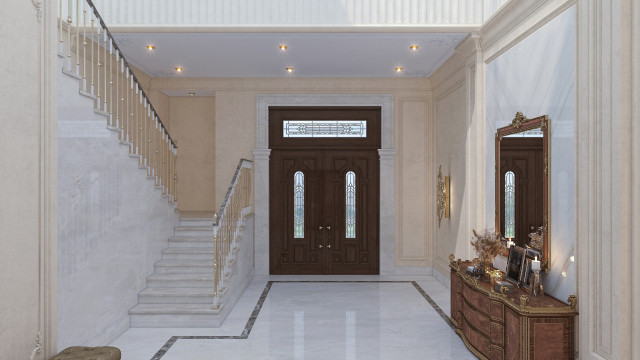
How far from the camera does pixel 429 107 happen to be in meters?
8.02

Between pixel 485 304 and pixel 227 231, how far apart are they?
10.9 ft

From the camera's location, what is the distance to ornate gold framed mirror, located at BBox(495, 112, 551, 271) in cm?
400

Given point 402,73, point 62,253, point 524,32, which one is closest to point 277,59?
point 402,73

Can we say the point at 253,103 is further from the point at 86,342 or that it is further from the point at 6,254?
the point at 6,254

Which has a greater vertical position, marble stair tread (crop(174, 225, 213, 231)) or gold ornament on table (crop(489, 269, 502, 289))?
marble stair tread (crop(174, 225, 213, 231))

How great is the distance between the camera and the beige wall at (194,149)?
28.1ft

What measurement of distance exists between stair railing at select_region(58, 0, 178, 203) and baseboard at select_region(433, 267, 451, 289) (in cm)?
432

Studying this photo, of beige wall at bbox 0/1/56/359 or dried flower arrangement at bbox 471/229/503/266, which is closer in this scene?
beige wall at bbox 0/1/56/359

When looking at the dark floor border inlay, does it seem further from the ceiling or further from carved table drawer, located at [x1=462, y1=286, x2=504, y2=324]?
the ceiling

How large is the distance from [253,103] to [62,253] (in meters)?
4.80

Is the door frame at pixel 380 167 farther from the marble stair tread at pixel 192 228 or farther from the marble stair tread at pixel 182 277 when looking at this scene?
the marble stair tread at pixel 182 277

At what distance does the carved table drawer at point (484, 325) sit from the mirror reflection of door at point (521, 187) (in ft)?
2.70

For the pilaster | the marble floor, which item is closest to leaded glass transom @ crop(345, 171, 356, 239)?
the marble floor

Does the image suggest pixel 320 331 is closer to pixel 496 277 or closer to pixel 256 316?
pixel 256 316
